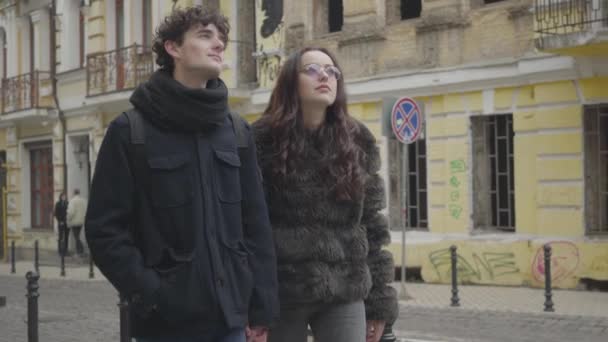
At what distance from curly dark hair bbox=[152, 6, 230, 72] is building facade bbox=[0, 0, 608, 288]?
1135 centimetres

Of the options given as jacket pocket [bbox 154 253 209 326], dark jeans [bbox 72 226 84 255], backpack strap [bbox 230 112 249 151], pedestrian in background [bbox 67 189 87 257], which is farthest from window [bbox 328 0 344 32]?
jacket pocket [bbox 154 253 209 326]

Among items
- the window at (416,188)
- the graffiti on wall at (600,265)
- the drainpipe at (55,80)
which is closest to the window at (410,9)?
the window at (416,188)

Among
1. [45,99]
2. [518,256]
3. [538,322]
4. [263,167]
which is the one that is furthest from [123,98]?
[263,167]

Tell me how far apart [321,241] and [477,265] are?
13.1 meters

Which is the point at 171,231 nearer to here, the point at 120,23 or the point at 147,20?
the point at 147,20

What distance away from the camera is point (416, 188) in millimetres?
18656

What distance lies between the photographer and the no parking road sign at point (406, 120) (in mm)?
14828

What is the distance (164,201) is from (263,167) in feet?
3.06

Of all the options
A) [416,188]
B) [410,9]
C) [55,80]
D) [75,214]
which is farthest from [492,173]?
[55,80]

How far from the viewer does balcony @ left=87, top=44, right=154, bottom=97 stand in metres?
25.4

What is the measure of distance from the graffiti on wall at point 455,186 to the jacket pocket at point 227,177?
46.0 feet

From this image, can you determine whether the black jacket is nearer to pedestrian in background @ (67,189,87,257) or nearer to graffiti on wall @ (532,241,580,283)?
graffiti on wall @ (532,241,580,283)

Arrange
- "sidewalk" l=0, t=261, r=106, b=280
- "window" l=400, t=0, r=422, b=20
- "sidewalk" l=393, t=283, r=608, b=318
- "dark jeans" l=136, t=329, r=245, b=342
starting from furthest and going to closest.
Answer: "sidewalk" l=0, t=261, r=106, b=280 → "window" l=400, t=0, r=422, b=20 → "sidewalk" l=393, t=283, r=608, b=318 → "dark jeans" l=136, t=329, r=245, b=342

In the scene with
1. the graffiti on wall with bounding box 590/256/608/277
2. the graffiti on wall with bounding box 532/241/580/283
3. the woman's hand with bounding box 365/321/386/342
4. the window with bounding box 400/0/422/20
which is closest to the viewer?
the woman's hand with bounding box 365/321/386/342
